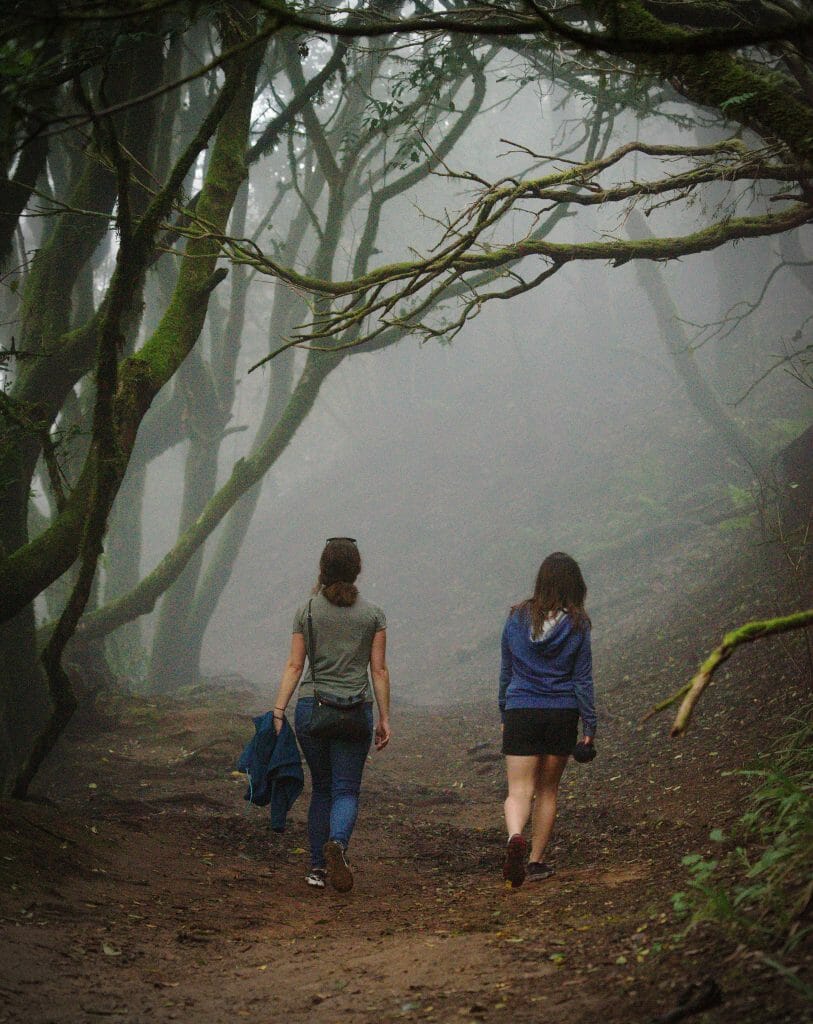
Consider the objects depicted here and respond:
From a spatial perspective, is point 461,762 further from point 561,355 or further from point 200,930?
point 561,355

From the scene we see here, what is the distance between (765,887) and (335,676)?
107 inches

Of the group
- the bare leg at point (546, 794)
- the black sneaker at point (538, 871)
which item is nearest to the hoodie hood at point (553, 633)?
the bare leg at point (546, 794)

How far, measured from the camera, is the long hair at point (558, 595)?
16.8 feet

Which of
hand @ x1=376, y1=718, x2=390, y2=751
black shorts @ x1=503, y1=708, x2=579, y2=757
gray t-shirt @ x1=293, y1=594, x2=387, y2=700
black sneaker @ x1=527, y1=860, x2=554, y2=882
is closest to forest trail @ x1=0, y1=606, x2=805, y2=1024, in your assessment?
black sneaker @ x1=527, y1=860, x2=554, y2=882

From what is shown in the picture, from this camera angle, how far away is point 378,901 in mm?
4906

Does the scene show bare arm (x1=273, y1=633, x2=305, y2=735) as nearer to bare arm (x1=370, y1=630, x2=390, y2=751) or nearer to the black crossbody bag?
the black crossbody bag

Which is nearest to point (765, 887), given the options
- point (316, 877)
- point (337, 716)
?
point (337, 716)

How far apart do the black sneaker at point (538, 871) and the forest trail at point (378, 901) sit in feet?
0.65

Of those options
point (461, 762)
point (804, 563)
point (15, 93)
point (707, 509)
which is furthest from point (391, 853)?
point (707, 509)

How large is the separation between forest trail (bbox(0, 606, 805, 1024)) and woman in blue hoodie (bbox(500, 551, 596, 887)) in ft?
1.44

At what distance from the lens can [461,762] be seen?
1031 cm

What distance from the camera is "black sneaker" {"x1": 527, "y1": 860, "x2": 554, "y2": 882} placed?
193 inches

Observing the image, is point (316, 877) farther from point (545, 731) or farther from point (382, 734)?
point (545, 731)

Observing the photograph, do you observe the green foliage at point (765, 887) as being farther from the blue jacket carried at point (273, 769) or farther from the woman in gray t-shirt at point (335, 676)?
the blue jacket carried at point (273, 769)
